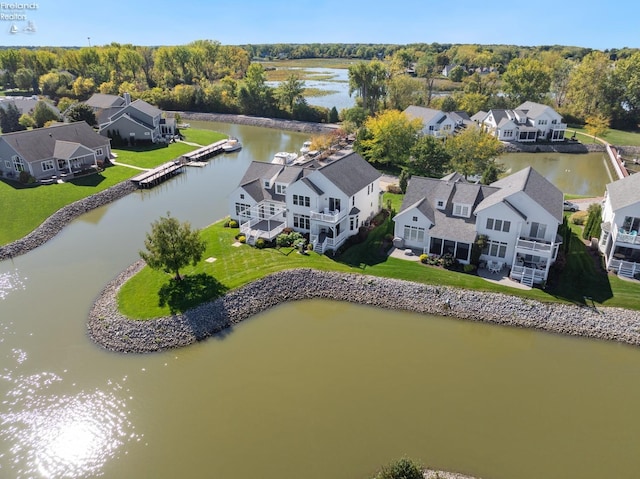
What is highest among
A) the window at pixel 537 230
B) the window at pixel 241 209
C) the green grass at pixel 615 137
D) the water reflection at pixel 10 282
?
the green grass at pixel 615 137

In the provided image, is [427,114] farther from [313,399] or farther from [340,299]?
[313,399]

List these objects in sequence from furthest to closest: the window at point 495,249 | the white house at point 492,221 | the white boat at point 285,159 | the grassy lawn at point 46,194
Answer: the white boat at point 285,159
the grassy lawn at point 46,194
the window at point 495,249
the white house at point 492,221

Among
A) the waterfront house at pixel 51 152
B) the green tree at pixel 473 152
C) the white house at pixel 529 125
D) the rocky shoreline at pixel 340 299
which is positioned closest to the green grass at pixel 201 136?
the waterfront house at pixel 51 152

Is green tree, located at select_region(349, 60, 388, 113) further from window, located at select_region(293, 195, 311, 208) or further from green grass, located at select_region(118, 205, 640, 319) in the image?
green grass, located at select_region(118, 205, 640, 319)

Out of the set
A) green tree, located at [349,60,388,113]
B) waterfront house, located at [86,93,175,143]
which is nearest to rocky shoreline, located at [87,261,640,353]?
waterfront house, located at [86,93,175,143]

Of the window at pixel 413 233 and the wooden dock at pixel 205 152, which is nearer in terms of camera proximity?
the window at pixel 413 233

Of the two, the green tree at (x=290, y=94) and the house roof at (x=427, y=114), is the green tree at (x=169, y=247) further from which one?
the green tree at (x=290, y=94)
